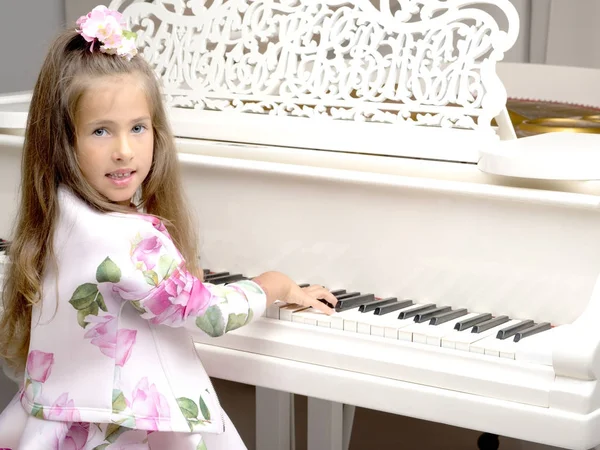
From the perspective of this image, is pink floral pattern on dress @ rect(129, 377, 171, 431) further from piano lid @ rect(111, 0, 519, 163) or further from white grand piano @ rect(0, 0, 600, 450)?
piano lid @ rect(111, 0, 519, 163)

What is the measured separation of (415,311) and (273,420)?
521 mm

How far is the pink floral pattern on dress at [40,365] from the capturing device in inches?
77.5

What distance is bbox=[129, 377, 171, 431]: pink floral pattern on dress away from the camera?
75.0 inches

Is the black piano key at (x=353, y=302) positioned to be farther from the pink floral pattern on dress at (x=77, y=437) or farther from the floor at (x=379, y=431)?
the floor at (x=379, y=431)

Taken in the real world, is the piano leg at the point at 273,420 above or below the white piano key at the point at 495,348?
below

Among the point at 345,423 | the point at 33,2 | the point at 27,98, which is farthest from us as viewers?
the point at 33,2

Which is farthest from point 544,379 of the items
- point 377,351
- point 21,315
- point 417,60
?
point 21,315

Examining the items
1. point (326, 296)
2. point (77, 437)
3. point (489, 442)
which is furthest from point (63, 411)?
point (489, 442)

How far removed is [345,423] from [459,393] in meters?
0.71

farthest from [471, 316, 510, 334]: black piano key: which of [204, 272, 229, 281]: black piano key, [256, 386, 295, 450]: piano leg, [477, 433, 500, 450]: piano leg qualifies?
[477, 433, 500, 450]: piano leg

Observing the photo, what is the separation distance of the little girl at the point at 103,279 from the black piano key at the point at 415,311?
35 cm

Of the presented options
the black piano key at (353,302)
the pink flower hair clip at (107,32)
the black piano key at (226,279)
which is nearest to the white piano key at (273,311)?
the black piano key at (353,302)

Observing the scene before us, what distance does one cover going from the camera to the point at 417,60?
2.36 meters

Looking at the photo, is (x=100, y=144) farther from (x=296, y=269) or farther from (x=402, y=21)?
(x=402, y=21)
